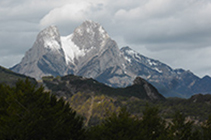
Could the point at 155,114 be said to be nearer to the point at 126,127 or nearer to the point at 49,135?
the point at 126,127

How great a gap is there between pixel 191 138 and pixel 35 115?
5952 centimetres

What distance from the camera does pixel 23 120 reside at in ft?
176

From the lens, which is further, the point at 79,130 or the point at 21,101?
→ the point at 79,130

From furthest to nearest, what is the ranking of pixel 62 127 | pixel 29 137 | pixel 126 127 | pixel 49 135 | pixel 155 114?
pixel 155 114 < pixel 126 127 < pixel 62 127 < pixel 49 135 < pixel 29 137

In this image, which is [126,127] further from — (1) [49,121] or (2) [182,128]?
(2) [182,128]

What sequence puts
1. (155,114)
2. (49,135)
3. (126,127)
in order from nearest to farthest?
(49,135) < (126,127) < (155,114)

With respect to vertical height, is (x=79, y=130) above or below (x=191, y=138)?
below

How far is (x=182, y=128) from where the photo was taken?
10675 cm

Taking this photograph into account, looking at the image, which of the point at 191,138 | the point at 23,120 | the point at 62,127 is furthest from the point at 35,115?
the point at 191,138

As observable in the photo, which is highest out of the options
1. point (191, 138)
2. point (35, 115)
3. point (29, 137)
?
point (191, 138)

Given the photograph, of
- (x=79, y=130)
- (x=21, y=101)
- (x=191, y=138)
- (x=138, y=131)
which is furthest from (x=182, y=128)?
(x=21, y=101)

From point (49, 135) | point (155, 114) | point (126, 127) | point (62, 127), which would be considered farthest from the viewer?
point (155, 114)

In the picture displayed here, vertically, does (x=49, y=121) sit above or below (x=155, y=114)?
below

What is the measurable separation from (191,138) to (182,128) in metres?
6.22
